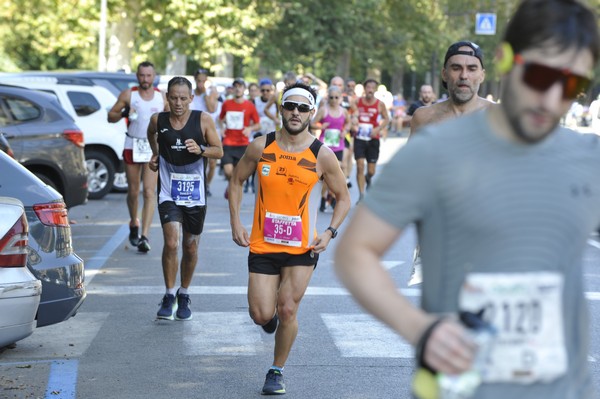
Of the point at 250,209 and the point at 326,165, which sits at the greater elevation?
the point at 326,165

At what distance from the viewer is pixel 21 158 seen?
47.7ft

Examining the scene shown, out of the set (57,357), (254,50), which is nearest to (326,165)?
(57,357)

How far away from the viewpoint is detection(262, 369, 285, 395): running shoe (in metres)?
7.17

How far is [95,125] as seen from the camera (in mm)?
19438

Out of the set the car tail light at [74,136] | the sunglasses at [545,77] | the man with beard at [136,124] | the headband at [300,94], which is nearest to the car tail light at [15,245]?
the headband at [300,94]

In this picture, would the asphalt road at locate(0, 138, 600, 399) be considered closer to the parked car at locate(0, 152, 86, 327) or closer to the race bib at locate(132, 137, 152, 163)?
the parked car at locate(0, 152, 86, 327)

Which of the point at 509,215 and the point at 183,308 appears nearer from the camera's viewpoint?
the point at 509,215

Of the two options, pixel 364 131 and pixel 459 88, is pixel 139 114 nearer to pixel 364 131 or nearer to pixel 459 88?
pixel 364 131

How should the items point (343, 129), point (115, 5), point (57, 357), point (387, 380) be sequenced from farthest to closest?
point (115, 5) → point (343, 129) → point (57, 357) → point (387, 380)

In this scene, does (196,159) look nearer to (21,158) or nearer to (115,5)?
(21,158)

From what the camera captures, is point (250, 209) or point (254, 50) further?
point (254, 50)

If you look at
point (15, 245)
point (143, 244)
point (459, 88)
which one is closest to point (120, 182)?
point (143, 244)

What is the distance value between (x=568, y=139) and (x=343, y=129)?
1555 cm

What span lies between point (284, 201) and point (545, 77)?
4.85 m
